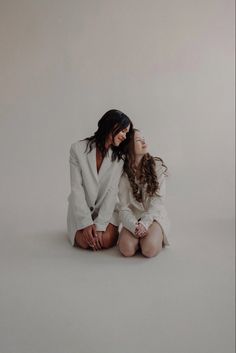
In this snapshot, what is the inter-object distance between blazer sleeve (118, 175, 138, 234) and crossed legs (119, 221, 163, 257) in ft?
0.13

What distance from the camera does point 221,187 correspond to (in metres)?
2.86

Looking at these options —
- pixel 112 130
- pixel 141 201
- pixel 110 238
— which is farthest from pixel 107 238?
pixel 112 130

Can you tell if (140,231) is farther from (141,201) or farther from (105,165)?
(105,165)

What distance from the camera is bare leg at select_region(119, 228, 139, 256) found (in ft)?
6.98

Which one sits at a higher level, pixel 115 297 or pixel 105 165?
pixel 105 165

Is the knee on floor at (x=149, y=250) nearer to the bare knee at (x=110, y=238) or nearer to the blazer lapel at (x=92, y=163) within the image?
the bare knee at (x=110, y=238)

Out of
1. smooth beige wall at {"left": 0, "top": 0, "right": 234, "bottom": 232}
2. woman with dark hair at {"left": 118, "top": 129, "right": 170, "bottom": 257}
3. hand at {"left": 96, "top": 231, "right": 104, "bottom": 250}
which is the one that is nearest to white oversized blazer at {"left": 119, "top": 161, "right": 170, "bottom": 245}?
woman with dark hair at {"left": 118, "top": 129, "right": 170, "bottom": 257}

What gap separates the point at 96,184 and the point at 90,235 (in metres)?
0.23

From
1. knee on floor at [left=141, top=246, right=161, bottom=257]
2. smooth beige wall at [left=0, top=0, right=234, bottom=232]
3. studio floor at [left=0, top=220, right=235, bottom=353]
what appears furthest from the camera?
smooth beige wall at [left=0, top=0, right=234, bottom=232]

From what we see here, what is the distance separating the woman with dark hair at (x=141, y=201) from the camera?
214 centimetres

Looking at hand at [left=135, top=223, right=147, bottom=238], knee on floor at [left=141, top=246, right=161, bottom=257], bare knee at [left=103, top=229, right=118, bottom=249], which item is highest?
hand at [left=135, top=223, right=147, bottom=238]

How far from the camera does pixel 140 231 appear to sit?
2125 millimetres

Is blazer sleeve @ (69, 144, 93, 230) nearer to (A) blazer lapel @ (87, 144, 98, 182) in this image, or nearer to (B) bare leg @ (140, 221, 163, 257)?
(A) blazer lapel @ (87, 144, 98, 182)

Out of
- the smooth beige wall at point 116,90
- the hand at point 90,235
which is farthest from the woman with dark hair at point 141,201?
the smooth beige wall at point 116,90
